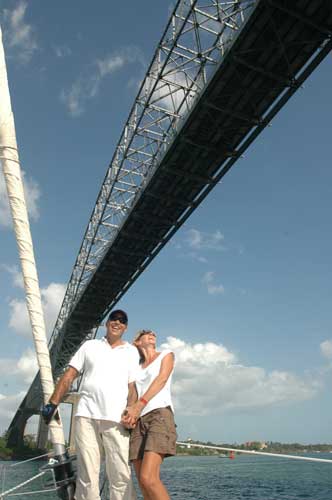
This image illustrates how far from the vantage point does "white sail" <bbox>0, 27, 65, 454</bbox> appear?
3.64 meters

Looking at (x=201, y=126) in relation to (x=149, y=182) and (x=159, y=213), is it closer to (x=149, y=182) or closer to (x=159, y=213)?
(x=149, y=182)

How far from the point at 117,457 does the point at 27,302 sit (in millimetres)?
1416

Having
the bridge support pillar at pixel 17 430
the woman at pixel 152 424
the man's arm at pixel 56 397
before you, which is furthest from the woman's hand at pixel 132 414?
the bridge support pillar at pixel 17 430

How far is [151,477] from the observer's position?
2887 millimetres

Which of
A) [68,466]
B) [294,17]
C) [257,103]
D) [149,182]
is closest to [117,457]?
[68,466]

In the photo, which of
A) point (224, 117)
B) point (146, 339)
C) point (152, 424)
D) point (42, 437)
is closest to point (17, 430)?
point (42, 437)

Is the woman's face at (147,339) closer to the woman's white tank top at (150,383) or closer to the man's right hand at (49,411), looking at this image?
the woman's white tank top at (150,383)

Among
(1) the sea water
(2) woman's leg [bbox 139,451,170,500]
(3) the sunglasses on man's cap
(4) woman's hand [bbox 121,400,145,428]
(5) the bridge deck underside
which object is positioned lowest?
(1) the sea water

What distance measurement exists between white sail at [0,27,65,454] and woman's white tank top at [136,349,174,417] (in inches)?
31.3

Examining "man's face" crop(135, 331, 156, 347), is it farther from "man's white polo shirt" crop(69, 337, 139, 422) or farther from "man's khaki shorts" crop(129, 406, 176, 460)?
"man's khaki shorts" crop(129, 406, 176, 460)

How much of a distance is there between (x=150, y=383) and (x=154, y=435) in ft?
1.25

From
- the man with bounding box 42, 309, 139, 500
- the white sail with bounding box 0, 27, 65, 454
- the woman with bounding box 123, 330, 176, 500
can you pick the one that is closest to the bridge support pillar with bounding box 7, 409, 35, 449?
the white sail with bounding box 0, 27, 65, 454

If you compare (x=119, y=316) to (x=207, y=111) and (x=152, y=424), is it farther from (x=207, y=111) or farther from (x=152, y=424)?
(x=207, y=111)

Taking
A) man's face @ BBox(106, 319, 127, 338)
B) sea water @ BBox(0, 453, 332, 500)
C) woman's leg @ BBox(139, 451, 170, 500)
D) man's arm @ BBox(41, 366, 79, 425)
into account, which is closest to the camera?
woman's leg @ BBox(139, 451, 170, 500)
